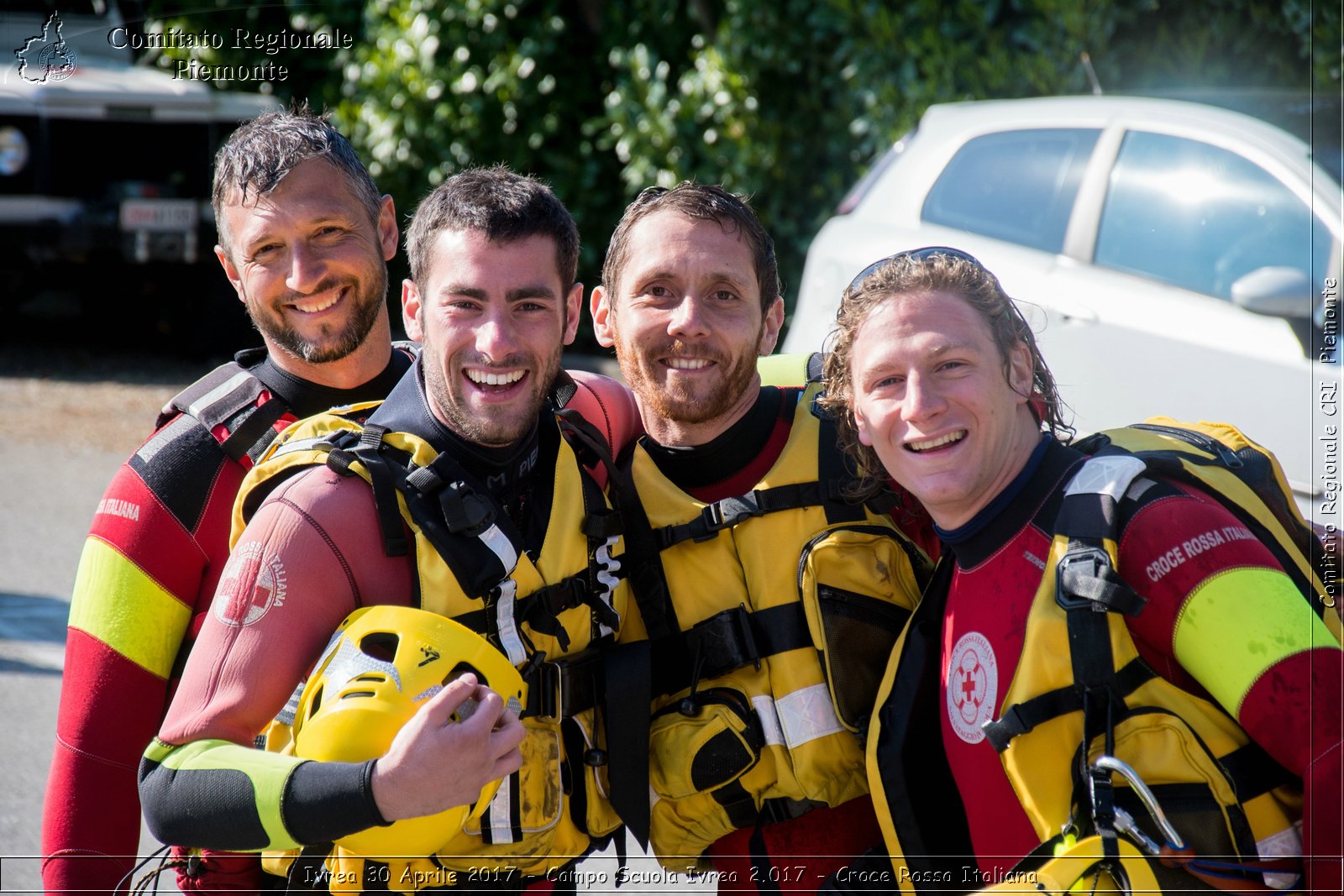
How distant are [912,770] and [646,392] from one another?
992 mm

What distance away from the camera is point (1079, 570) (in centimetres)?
214

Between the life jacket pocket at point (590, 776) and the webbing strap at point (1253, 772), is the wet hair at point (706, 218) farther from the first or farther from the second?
the webbing strap at point (1253, 772)

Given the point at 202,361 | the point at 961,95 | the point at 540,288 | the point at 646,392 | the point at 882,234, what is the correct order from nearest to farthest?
the point at 540,288 < the point at 646,392 < the point at 882,234 < the point at 961,95 < the point at 202,361

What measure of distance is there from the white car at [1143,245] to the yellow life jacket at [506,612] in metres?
2.35

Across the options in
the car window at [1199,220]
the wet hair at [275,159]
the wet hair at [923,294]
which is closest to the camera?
the wet hair at [923,294]

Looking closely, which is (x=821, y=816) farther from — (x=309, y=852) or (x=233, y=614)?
(x=233, y=614)

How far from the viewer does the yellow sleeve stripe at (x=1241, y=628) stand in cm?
205

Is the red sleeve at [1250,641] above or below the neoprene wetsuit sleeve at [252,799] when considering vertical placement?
above

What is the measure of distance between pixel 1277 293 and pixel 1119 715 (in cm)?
289

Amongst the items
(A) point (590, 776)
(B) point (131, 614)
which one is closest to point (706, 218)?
(A) point (590, 776)

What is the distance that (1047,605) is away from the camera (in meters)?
2.20

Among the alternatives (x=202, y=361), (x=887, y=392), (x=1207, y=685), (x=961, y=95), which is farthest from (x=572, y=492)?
(x=202, y=361)

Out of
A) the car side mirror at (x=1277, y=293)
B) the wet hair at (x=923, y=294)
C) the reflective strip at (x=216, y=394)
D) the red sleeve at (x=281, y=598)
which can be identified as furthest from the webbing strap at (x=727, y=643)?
the car side mirror at (x=1277, y=293)

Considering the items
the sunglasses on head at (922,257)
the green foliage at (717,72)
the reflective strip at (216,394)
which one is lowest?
the reflective strip at (216,394)
